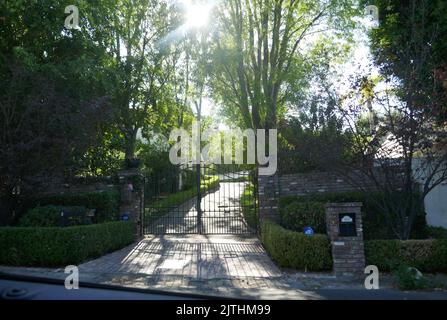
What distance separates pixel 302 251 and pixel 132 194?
5971mm

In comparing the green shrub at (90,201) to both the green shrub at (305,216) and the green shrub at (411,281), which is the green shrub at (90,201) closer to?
the green shrub at (305,216)

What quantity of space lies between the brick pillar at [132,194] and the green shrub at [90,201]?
2.64 ft

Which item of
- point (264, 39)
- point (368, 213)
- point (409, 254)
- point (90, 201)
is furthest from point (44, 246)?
point (264, 39)

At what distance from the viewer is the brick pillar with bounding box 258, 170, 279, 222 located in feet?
39.4

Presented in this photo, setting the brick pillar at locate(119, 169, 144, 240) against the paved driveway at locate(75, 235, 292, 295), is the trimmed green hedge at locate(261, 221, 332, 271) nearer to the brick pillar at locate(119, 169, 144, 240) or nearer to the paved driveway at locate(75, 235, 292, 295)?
the paved driveway at locate(75, 235, 292, 295)

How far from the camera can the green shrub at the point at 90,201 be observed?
11.7 metres

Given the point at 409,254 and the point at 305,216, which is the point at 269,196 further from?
the point at 409,254

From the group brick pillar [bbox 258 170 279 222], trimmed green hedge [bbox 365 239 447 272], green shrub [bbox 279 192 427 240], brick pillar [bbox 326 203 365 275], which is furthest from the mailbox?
brick pillar [bbox 258 170 279 222]

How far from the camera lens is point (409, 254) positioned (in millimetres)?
8445

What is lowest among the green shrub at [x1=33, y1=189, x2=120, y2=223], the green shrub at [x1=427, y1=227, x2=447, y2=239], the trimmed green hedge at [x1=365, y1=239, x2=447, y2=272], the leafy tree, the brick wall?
the trimmed green hedge at [x1=365, y1=239, x2=447, y2=272]

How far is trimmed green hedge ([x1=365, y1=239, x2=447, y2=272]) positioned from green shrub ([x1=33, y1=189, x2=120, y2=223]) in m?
6.77

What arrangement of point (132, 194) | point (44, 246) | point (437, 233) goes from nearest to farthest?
point (44, 246), point (437, 233), point (132, 194)
